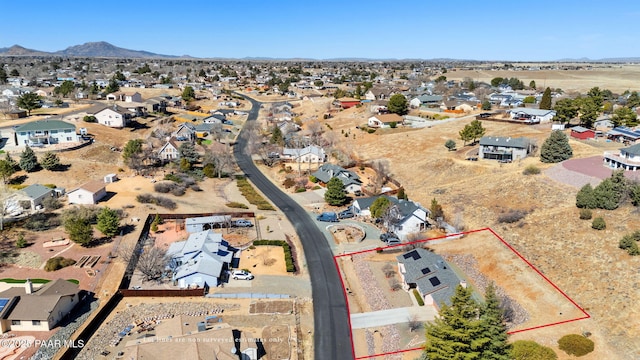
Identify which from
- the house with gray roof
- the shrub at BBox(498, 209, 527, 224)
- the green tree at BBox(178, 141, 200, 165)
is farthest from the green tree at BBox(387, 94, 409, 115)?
the house with gray roof

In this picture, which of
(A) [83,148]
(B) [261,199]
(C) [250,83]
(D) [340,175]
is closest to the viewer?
(B) [261,199]

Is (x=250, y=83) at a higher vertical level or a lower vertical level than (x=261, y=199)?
higher

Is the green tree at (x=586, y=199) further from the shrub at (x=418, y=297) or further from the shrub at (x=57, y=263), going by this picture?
the shrub at (x=57, y=263)

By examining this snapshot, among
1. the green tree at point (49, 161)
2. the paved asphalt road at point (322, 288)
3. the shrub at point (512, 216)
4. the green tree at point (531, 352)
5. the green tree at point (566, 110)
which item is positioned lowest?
the paved asphalt road at point (322, 288)

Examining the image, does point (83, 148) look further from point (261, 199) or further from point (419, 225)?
point (419, 225)

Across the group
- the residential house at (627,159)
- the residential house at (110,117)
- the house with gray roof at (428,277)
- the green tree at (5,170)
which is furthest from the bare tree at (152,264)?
the residential house at (110,117)

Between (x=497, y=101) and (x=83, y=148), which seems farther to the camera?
(x=497, y=101)

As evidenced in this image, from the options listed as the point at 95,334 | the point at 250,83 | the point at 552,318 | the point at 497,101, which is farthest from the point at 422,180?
the point at 250,83
